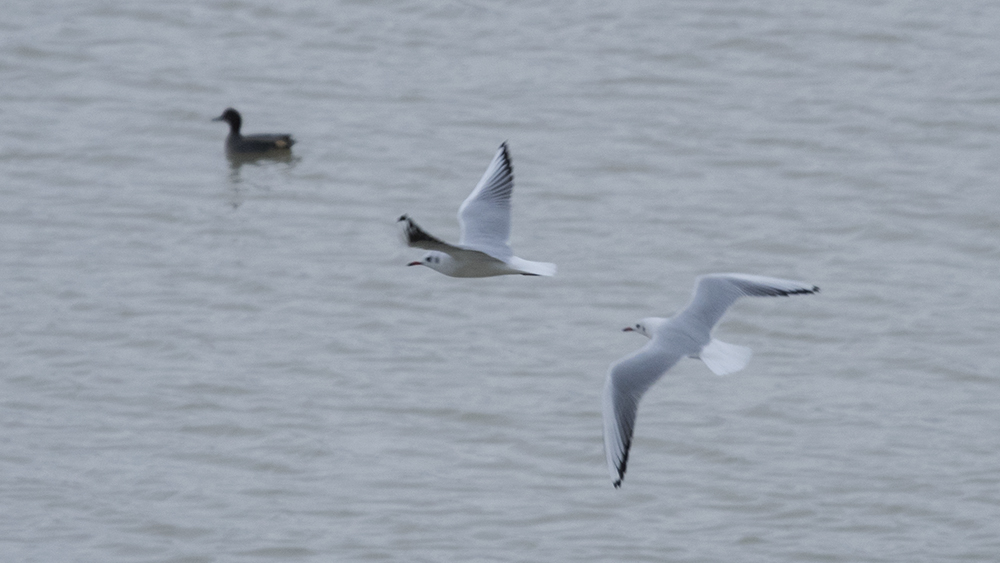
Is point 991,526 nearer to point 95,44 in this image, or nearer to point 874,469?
point 874,469

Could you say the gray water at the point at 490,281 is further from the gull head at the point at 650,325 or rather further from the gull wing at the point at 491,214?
the gull wing at the point at 491,214

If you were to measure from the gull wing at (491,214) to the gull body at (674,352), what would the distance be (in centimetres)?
82

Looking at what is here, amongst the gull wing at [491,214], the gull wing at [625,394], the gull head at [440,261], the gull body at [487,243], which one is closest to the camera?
the gull wing at [625,394]

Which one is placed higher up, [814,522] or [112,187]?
[112,187]

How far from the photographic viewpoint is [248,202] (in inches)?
575

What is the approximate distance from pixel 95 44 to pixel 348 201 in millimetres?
5151

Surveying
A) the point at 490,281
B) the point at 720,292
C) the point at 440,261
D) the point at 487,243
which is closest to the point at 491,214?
the point at 487,243

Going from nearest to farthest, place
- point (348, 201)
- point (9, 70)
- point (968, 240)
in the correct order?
point (968, 240)
point (348, 201)
point (9, 70)

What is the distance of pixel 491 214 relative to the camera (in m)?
9.02

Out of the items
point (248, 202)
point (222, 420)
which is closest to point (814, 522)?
point (222, 420)

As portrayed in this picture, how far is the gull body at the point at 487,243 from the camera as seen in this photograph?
8.14 meters

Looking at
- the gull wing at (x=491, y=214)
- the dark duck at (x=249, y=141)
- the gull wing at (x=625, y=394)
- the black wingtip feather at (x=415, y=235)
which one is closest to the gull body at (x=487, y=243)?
the gull wing at (x=491, y=214)

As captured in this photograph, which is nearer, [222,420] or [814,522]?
[814,522]

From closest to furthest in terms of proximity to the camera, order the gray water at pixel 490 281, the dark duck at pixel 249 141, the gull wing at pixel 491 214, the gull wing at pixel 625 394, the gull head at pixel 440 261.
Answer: the gull wing at pixel 625 394
the gull head at pixel 440 261
the gull wing at pixel 491 214
the gray water at pixel 490 281
the dark duck at pixel 249 141
